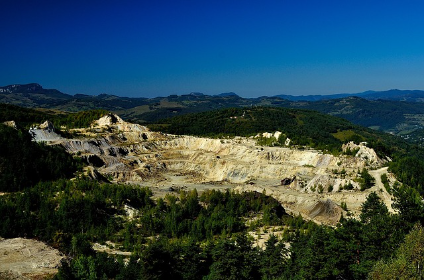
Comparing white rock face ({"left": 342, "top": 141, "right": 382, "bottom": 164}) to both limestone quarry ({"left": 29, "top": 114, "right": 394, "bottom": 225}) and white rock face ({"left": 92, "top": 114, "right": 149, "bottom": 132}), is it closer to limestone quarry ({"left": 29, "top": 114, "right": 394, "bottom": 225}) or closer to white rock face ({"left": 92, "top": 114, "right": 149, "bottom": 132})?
limestone quarry ({"left": 29, "top": 114, "right": 394, "bottom": 225})

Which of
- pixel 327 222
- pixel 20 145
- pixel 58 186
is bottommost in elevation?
pixel 327 222

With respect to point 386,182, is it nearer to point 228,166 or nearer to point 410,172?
point 410,172

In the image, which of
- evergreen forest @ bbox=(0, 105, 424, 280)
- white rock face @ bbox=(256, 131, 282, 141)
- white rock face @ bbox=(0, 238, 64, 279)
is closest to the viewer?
evergreen forest @ bbox=(0, 105, 424, 280)

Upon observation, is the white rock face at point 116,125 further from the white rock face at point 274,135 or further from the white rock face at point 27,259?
the white rock face at point 27,259

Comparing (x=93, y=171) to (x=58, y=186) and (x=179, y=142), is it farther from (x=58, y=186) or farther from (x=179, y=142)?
(x=179, y=142)

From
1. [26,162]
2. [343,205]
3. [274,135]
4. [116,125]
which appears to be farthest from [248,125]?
[26,162]

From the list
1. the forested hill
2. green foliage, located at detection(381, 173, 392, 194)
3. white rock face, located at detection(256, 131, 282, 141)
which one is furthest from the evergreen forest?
the forested hill

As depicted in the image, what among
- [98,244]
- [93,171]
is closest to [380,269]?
[98,244]

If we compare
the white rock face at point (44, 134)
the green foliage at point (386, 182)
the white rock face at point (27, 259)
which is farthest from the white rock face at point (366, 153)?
the white rock face at point (44, 134)
